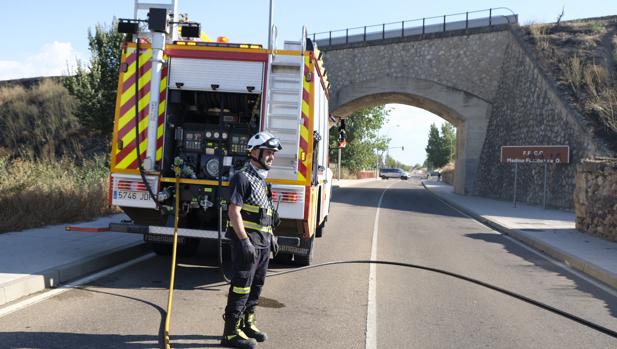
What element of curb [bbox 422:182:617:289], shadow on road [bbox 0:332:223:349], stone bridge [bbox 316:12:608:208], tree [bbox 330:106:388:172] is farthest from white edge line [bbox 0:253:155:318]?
tree [bbox 330:106:388:172]

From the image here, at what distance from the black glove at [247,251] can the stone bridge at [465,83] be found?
79.2ft

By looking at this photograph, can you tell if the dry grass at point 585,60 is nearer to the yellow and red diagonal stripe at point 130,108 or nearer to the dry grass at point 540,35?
the dry grass at point 540,35

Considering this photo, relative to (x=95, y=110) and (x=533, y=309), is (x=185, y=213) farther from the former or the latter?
(x=95, y=110)

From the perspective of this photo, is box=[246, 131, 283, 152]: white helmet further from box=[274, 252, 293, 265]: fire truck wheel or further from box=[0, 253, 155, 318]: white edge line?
box=[274, 252, 293, 265]: fire truck wheel

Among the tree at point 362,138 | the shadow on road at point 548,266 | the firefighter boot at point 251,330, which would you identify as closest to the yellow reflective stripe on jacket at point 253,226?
the firefighter boot at point 251,330

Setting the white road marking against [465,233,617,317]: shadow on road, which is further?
[465,233,617,317]: shadow on road

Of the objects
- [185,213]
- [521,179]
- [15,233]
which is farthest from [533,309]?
[521,179]

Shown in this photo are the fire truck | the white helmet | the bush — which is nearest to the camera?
the white helmet

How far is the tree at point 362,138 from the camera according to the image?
57625 mm

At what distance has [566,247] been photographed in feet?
37.0

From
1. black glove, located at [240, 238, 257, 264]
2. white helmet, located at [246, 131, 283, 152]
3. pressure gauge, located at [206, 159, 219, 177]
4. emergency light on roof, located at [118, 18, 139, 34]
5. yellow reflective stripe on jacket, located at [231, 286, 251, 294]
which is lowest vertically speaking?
yellow reflective stripe on jacket, located at [231, 286, 251, 294]

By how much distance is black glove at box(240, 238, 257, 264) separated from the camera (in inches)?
175

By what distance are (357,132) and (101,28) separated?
37.4 meters

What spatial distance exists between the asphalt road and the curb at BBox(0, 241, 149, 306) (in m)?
0.36
